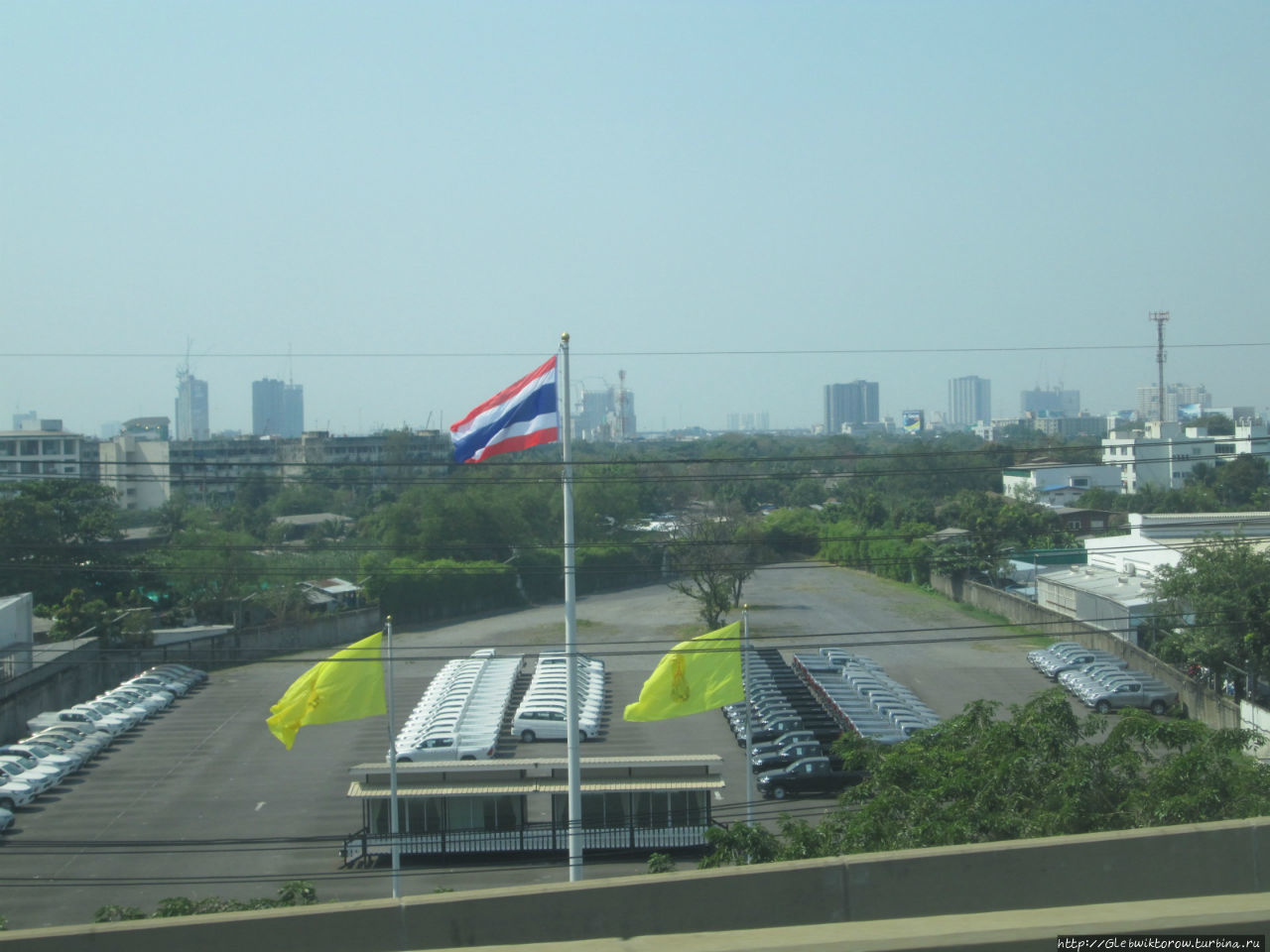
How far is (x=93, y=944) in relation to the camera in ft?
8.72

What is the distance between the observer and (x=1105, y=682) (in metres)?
15.8

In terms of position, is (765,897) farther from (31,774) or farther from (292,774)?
(31,774)

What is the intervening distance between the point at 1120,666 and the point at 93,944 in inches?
657

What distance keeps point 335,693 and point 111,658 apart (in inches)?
572

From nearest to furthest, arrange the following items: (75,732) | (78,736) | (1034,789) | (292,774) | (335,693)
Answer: (1034,789), (335,693), (292,774), (78,736), (75,732)

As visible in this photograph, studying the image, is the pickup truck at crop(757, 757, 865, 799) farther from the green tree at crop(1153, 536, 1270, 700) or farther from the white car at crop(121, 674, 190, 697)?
the white car at crop(121, 674, 190, 697)

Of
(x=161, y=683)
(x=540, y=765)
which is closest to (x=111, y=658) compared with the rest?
(x=161, y=683)

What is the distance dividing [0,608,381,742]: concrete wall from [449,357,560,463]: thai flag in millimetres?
5673

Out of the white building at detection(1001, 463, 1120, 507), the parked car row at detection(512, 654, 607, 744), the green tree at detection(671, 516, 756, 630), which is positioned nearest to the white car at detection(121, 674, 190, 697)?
the parked car row at detection(512, 654, 607, 744)

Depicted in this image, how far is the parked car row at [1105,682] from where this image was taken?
50.6ft

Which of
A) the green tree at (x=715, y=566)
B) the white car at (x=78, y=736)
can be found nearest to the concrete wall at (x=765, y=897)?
the white car at (x=78, y=736)

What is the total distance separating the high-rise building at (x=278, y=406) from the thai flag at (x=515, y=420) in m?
115

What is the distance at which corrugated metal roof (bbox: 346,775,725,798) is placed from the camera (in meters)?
9.89

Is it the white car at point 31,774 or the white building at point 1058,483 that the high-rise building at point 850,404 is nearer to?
the white building at point 1058,483
